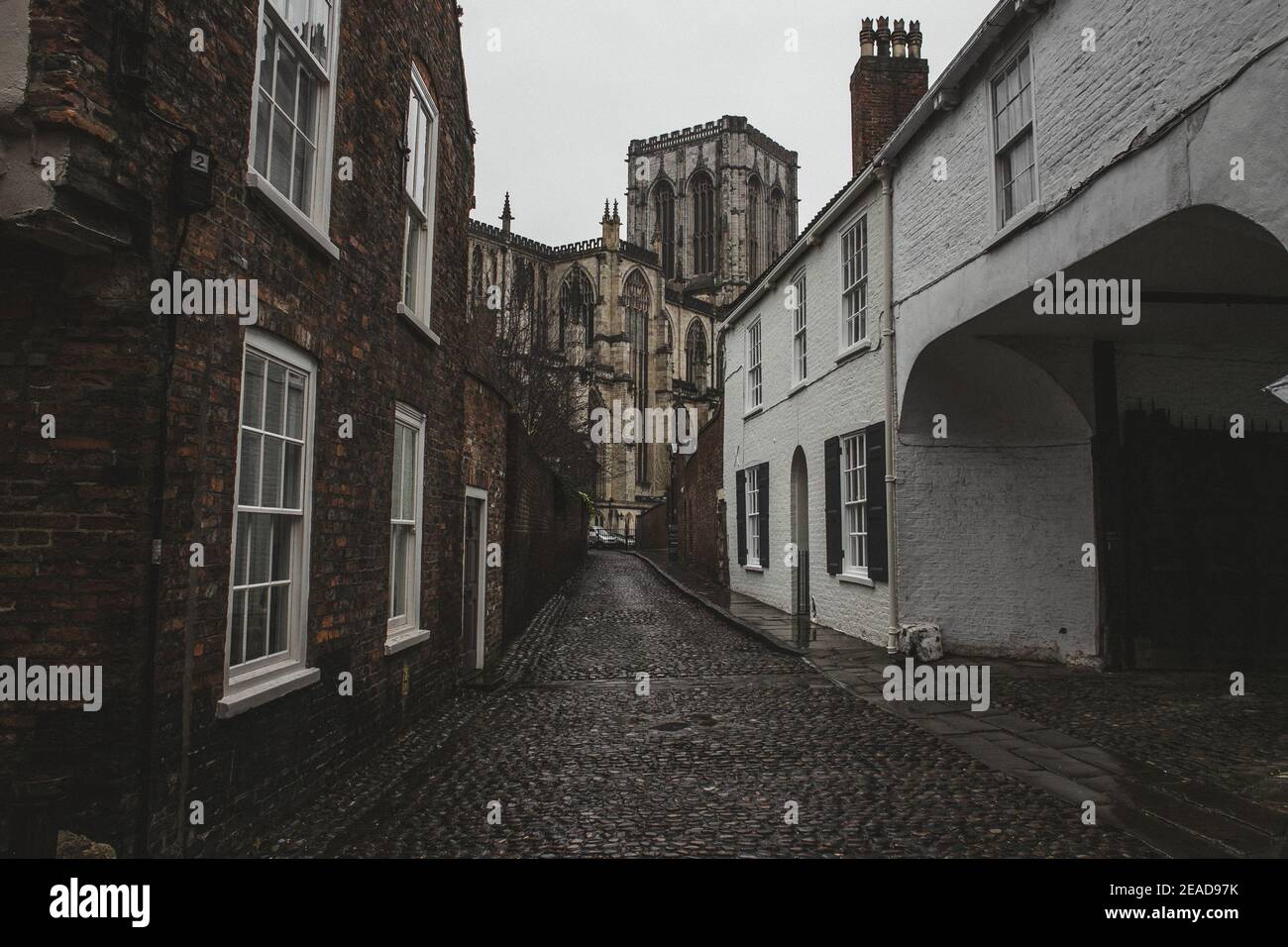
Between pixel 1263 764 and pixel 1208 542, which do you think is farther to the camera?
pixel 1208 542

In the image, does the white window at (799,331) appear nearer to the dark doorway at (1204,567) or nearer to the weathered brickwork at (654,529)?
the dark doorway at (1204,567)

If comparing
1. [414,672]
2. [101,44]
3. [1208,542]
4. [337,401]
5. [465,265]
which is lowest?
[414,672]

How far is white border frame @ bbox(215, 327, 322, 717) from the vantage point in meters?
3.99

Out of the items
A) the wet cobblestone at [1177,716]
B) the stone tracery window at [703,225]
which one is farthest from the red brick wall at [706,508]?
the stone tracery window at [703,225]

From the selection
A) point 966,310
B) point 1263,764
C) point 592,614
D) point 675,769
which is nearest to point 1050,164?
point 966,310

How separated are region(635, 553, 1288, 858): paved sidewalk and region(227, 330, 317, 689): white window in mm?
4794

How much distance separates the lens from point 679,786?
5.24 m

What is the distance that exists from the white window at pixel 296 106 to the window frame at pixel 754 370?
12.4 meters

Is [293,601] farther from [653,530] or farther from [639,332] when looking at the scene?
[639,332]

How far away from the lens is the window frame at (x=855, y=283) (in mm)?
11297

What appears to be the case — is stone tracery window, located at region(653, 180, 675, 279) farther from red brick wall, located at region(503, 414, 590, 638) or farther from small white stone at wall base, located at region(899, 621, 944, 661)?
small white stone at wall base, located at region(899, 621, 944, 661)
